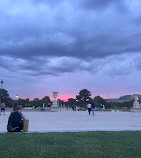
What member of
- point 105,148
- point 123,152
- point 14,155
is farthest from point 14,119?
point 123,152

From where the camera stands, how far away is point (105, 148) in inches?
241

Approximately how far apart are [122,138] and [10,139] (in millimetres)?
3967

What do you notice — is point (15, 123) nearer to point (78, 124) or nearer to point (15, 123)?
point (15, 123)

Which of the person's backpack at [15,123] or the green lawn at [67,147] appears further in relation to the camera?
the person's backpack at [15,123]

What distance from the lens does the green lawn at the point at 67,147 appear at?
5414mm

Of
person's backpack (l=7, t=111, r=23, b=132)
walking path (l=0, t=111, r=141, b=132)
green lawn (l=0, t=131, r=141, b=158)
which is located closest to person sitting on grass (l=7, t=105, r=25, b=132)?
person's backpack (l=7, t=111, r=23, b=132)

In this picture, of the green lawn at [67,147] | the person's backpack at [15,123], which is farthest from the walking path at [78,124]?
Result: the green lawn at [67,147]

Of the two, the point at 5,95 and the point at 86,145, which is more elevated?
the point at 5,95

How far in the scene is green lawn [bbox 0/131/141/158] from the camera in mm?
5414

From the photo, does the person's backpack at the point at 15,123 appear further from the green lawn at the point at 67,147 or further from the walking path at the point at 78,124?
the green lawn at the point at 67,147

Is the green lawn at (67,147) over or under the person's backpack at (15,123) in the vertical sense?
under

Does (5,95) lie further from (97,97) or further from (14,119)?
(14,119)

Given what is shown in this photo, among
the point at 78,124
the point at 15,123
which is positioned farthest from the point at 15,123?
the point at 78,124

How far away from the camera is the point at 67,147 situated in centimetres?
611
